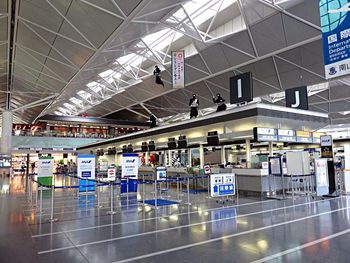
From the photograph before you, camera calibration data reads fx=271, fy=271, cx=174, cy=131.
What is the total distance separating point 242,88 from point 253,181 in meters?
4.01

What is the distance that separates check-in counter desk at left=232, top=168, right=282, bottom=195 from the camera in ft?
37.4

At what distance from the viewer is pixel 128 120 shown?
39594 mm

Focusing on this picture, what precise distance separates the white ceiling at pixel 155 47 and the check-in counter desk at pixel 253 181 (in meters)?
7.32

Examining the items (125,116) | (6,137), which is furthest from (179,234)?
(125,116)

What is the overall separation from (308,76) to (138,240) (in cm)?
1760

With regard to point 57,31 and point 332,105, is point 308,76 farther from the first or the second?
point 57,31

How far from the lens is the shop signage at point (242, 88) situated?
10875mm

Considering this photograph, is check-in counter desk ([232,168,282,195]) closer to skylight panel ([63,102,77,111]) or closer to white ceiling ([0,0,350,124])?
white ceiling ([0,0,350,124])

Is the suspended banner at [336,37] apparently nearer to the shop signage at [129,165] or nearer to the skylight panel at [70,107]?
the shop signage at [129,165]

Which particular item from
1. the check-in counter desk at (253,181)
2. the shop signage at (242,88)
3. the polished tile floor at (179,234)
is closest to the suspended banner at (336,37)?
the polished tile floor at (179,234)

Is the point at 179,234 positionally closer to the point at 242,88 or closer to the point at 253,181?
the point at 253,181

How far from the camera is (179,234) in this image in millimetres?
5473

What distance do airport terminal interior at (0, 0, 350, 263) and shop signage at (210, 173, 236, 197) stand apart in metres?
0.05

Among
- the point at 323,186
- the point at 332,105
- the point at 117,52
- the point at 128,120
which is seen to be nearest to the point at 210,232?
the point at 323,186
